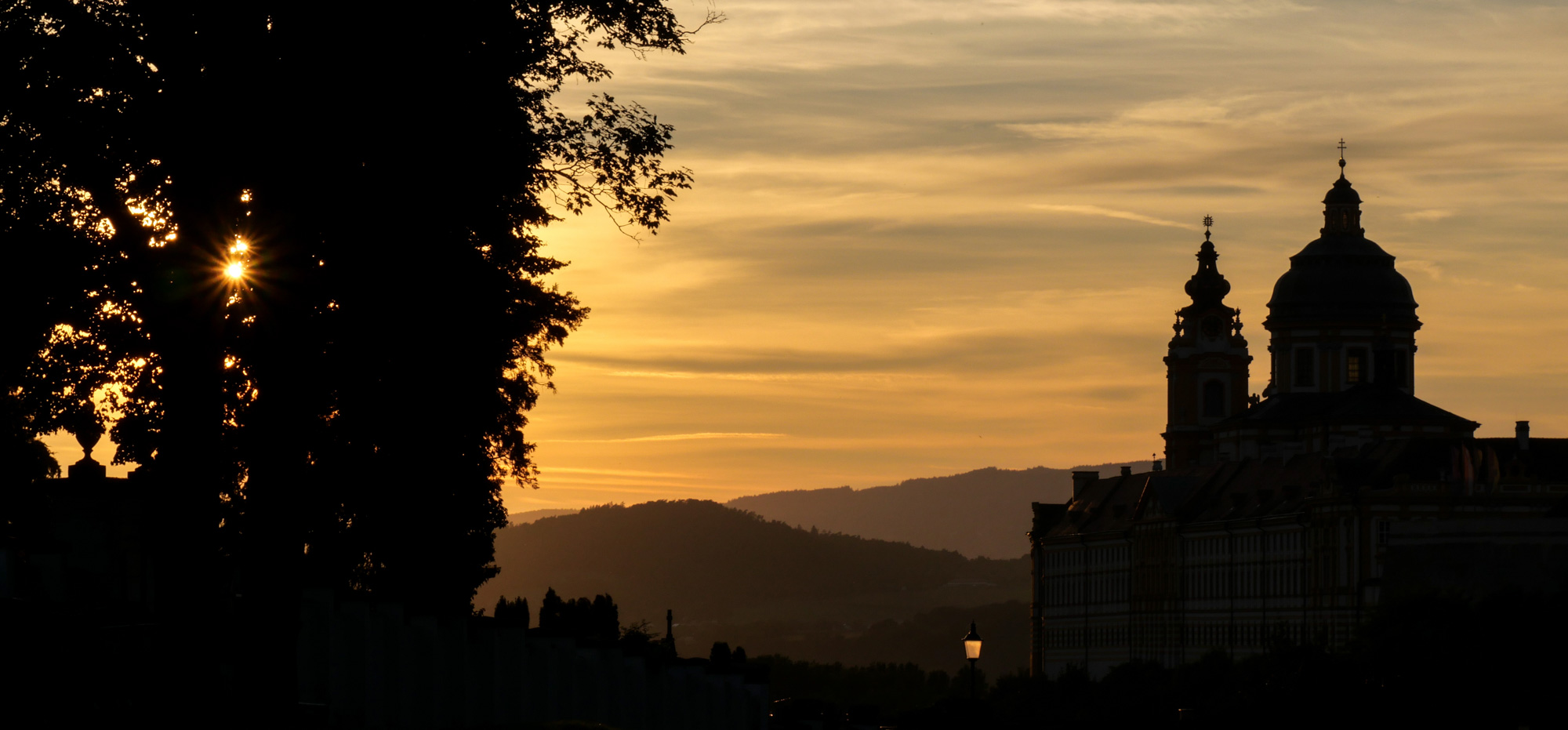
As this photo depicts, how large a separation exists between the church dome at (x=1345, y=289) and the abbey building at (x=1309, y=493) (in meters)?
0.13

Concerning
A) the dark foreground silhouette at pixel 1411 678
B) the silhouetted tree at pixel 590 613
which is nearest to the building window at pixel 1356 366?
the dark foreground silhouette at pixel 1411 678

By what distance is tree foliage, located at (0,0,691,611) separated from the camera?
1098 inches

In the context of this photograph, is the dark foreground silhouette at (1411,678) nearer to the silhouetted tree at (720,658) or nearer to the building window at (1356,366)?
the silhouetted tree at (720,658)

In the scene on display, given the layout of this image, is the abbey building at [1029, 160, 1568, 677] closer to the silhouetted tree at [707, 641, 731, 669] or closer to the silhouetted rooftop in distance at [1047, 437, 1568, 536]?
the silhouetted rooftop in distance at [1047, 437, 1568, 536]

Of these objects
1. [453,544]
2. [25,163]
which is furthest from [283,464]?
[453,544]

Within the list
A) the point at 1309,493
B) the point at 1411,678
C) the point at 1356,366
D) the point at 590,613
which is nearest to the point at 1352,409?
the point at 1356,366

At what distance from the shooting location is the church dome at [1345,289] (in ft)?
637

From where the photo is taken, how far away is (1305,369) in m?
196

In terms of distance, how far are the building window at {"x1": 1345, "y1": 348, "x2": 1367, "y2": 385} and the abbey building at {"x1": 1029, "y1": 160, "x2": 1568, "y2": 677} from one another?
0.39ft

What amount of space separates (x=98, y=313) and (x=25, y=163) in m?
2.07

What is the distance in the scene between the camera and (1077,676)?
184750mm

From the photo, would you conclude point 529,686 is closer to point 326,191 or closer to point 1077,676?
point 326,191

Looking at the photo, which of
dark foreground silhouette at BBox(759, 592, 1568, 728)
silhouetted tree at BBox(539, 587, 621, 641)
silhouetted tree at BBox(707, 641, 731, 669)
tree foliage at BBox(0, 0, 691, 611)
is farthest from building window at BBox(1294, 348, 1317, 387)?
tree foliage at BBox(0, 0, 691, 611)

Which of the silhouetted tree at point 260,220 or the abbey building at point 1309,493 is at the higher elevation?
the abbey building at point 1309,493
